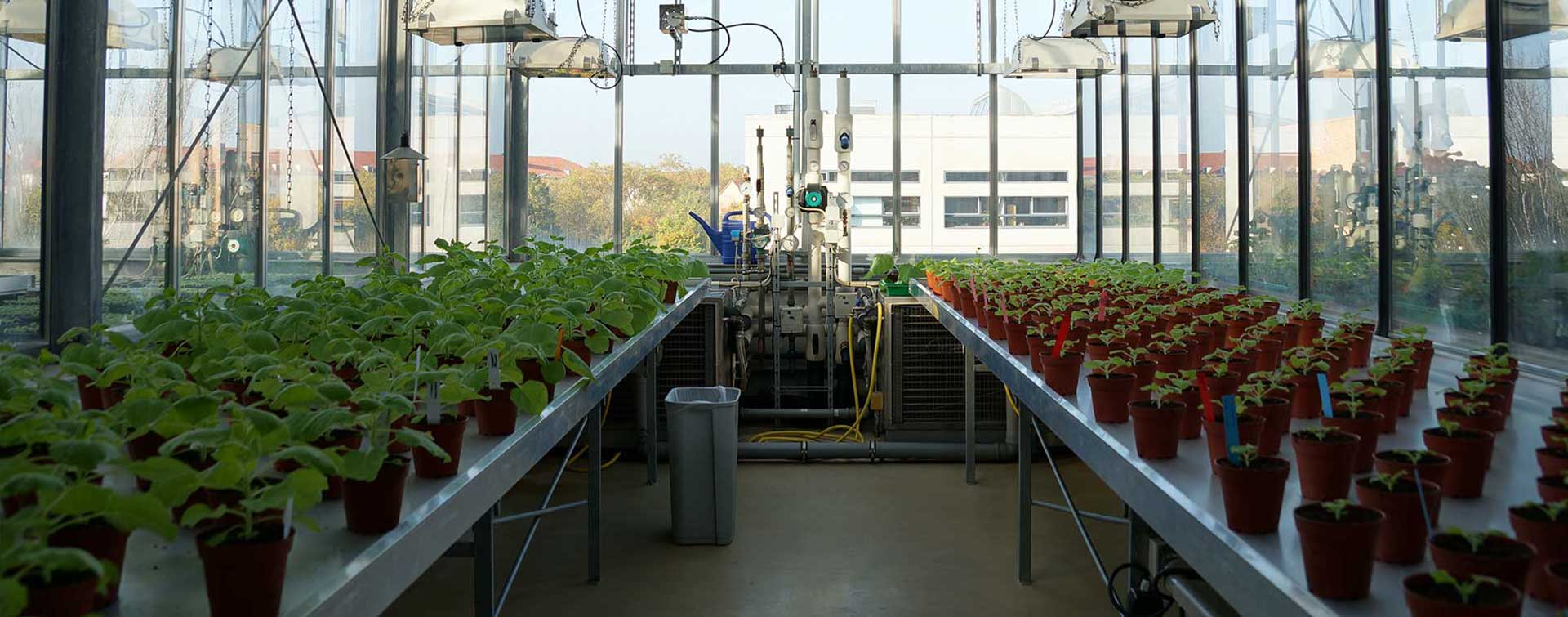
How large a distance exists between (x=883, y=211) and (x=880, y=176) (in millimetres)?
249

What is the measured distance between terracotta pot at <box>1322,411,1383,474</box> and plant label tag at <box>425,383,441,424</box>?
4.23ft

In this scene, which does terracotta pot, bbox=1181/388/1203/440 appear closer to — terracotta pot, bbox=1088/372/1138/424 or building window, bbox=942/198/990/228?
terracotta pot, bbox=1088/372/1138/424

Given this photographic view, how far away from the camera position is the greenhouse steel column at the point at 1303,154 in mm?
4762

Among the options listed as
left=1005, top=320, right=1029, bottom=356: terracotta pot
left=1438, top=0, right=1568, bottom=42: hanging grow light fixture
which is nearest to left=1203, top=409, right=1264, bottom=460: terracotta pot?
→ left=1005, top=320, right=1029, bottom=356: terracotta pot

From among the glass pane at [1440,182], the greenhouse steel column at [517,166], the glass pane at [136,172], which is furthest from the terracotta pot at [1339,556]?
the greenhouse steel column at [517,166]

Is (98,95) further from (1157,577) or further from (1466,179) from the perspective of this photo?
(1466,179)

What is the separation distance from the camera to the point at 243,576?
1100mm

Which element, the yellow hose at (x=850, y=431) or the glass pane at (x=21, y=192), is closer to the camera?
the glass pane at (x=21, y=192)

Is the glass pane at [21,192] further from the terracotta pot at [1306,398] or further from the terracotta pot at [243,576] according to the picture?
the terracotta pot at [1306,398]

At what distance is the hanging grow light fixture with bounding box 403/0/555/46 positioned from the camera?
12.6ft

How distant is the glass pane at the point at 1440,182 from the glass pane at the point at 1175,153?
84.3 inches

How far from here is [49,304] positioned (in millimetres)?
3205

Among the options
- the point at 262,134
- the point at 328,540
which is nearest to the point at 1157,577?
the point at 328,540

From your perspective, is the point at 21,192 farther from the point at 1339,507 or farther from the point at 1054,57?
the point at 1054,57
